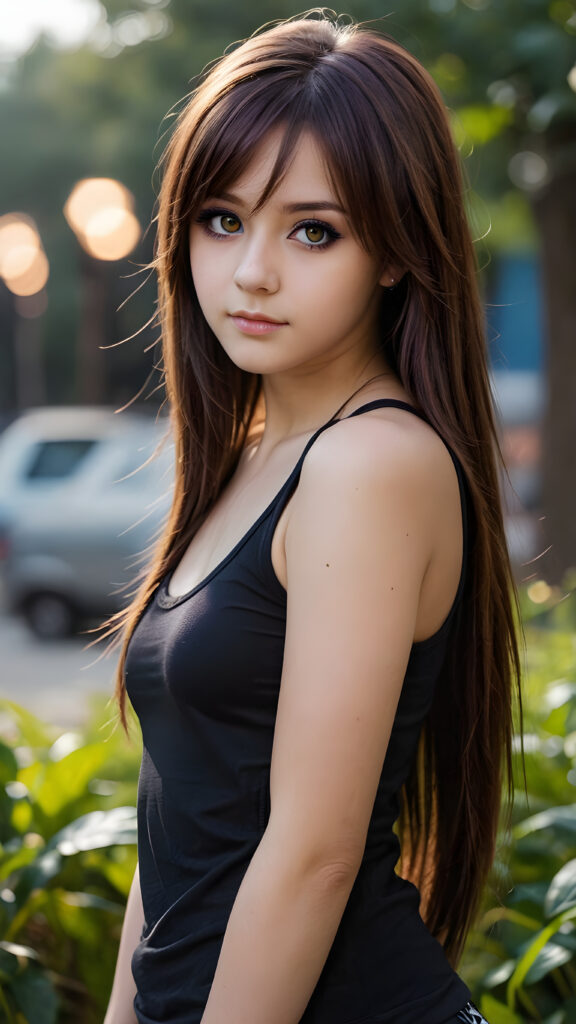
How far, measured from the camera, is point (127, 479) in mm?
8336

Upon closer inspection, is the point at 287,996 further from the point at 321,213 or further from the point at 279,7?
the point at 279,7

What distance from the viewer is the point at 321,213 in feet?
4.27

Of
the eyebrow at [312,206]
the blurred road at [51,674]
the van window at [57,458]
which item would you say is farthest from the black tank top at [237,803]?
the van window at [57,458]

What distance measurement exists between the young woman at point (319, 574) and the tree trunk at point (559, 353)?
5367 mm

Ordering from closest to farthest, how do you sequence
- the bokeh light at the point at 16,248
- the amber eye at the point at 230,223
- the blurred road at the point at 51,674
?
the amber eye at the point at 230,223
the blurred road at the point at 51,674
the bokeh light at the point at 16,248

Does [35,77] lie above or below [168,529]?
above

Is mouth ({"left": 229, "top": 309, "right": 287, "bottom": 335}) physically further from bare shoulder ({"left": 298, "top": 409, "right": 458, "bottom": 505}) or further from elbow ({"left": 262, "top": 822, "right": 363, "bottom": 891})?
elbow ({"left": 262, "top": 822, "right": 363, "bottom": 891})

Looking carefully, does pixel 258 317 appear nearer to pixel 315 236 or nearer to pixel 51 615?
pixel 315 236

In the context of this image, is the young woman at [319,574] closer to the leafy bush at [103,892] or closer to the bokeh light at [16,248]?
the leafy bush at [103,892]

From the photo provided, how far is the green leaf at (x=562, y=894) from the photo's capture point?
1.76 metres

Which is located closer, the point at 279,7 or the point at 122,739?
the point at 122,739

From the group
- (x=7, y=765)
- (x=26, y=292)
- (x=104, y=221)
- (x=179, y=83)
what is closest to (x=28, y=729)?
(x=7, y=765)

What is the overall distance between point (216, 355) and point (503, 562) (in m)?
0.56

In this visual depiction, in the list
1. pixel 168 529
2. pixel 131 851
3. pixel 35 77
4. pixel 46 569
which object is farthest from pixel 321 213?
pixel 35 77
